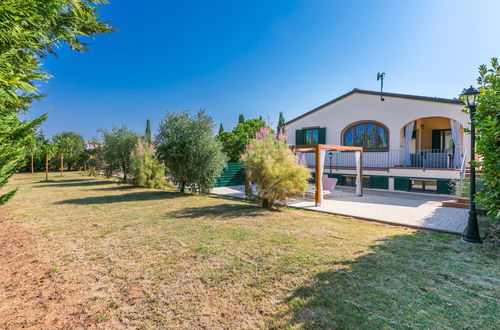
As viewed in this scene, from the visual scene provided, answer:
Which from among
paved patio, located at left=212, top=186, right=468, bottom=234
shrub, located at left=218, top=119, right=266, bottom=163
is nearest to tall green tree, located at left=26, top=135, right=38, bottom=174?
paved patio, located at left=212, top=186, right=468, bottom=234

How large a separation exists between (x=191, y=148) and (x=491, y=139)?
9790 millimetres

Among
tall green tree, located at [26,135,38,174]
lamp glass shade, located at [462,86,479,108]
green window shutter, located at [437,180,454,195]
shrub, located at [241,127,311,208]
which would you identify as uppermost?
lamp glass shade, located at [462,86,479,108]

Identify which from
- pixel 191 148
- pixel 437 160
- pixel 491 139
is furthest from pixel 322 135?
pixel 491 139

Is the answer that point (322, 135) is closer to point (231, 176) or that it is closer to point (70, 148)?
point (231, 176)

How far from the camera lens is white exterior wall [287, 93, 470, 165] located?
40.3 ft

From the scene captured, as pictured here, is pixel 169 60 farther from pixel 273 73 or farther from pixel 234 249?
pixel 234 249

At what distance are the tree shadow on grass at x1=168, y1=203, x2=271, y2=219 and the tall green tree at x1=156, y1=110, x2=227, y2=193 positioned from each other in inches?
124

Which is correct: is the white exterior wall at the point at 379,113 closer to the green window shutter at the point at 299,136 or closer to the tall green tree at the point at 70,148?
the green window shutter at the point at 299,136

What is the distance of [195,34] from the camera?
1382 cm

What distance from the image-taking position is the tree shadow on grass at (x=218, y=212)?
663 centimetres

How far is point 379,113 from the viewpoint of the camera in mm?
14758

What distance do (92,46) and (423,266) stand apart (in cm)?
936

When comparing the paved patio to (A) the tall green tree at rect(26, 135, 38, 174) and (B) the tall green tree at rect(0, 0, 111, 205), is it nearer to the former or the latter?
(B) the tall green tree at rect(0, 0, 111, 205)

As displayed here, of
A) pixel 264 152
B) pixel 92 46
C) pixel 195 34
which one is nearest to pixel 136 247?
pixel 264 152
